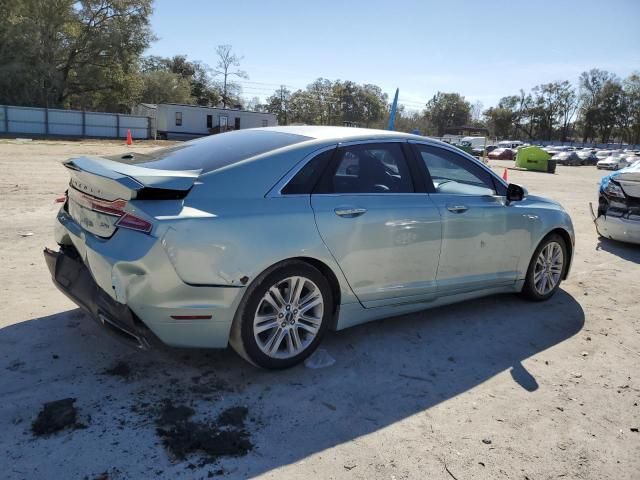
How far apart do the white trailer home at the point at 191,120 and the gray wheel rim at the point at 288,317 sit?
45867 millimetres

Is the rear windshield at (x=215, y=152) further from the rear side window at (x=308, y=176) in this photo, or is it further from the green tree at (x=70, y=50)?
the green tree at (x=70, y=50)

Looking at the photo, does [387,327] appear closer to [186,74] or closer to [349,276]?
[349,276]

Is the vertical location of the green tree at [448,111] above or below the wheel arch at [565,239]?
above

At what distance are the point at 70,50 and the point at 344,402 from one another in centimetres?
5332

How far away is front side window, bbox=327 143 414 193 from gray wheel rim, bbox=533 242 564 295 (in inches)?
76.7

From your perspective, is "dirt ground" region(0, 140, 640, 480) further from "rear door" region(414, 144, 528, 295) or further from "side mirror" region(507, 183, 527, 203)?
"side mirror" region(507, 183, 527, 203)

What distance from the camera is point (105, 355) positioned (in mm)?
3680

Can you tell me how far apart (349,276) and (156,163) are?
1.59 metres

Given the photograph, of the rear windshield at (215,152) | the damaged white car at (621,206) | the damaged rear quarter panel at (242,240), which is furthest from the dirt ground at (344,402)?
the damaged white car at (621,206)

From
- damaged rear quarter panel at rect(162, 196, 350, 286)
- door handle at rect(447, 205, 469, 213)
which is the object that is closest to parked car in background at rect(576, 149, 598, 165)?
door handle at rect(447, 205, 469, 213)

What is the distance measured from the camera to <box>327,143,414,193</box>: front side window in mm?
3850

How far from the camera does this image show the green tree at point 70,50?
145 ft

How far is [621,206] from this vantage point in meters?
8.04

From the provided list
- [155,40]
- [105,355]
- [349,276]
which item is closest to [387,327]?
[349,276]
